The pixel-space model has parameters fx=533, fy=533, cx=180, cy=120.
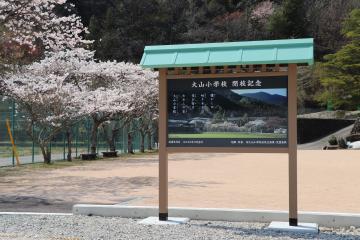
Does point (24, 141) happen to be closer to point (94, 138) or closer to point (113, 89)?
point (94, 138)

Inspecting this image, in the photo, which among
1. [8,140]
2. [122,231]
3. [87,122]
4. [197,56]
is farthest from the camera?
[87,122]

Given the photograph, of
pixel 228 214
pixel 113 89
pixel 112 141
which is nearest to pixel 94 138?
pixel 113 89

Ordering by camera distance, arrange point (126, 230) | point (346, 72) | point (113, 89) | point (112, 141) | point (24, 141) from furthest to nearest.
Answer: point (346, 72), point (112, 141), point (113, 89), point (24, 141), point (126, 230)

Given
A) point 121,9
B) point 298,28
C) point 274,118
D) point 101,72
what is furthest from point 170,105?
point 298,28

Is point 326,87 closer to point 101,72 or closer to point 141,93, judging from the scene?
point 141,93

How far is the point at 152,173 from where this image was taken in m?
16.5

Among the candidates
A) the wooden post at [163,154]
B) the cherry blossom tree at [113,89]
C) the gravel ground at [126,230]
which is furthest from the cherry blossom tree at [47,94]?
the wooden post at [163,154]

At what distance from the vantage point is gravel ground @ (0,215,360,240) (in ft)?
21.7

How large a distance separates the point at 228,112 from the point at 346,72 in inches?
1374

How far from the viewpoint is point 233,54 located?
7371 millimetres

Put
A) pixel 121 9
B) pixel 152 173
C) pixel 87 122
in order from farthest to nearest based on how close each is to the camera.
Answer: pixel 121 9 < pixel 87 122 < pixel 152 173

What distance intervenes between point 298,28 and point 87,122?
95.7 ft

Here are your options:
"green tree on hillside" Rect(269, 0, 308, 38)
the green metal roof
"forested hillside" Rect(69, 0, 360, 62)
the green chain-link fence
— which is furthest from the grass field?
"green tree on hillside" Rect(269, 0, 308, 38)

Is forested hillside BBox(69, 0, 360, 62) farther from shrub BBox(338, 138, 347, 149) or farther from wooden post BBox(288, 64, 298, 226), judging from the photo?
wooden post BBox(288, 64, 298, 226)
